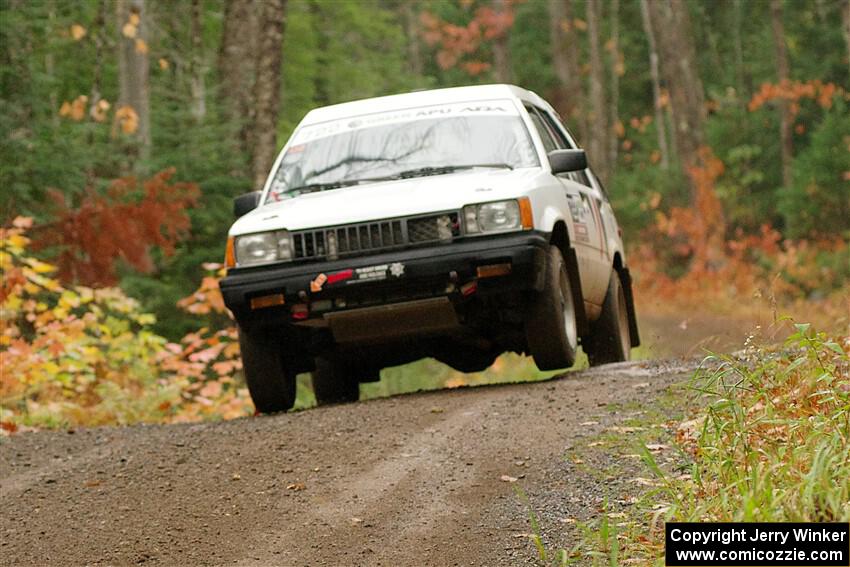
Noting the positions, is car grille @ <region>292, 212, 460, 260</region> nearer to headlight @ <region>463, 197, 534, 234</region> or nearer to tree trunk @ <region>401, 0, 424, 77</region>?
headlight @ <region>463, 197, 534, 234</region>

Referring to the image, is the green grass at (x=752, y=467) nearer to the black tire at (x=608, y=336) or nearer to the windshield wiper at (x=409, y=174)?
the windshield wiper at (x=409, y=174)

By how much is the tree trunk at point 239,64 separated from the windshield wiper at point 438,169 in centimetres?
562

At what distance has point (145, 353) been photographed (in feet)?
39.6

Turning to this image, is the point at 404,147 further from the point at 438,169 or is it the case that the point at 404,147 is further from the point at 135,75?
the point at 135,75

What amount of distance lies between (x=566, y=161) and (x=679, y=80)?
61.8 ft

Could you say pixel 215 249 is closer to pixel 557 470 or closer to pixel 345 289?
pixel 345 289

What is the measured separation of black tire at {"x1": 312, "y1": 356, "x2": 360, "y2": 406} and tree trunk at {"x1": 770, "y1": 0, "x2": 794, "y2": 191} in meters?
23.3

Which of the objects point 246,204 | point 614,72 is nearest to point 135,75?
point 246,204

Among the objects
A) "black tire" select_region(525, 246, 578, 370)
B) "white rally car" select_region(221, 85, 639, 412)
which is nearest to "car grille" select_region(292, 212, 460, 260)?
"white rally car" select_region(221, 85, 639, 412)

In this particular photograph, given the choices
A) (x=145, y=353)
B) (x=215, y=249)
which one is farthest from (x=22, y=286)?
(x=215, y=249)

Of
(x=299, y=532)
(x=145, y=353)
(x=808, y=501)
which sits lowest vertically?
(x=145, y=353)

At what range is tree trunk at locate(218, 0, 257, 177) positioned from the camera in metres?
14.7

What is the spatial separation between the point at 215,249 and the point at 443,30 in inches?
1457

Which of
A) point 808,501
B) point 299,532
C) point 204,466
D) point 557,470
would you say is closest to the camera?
point 808,501
